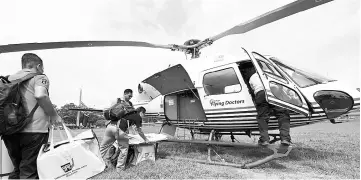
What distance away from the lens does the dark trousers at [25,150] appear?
233cm

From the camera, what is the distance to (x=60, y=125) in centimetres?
264

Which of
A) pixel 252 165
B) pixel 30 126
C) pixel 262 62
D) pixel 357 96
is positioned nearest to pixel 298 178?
pixel 252 165

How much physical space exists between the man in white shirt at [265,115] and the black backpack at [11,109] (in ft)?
12.6

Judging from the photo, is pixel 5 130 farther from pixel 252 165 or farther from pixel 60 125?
pixel 252 165

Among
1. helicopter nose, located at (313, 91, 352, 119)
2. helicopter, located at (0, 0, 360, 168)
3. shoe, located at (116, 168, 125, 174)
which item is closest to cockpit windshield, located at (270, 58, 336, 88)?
helicopter, located at (0, 0, 360, 168)

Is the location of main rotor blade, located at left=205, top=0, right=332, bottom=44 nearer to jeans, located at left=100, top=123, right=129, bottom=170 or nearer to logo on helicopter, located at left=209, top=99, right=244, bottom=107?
logo on helicopter, located at left=209, top=99, right=244, bottom=107

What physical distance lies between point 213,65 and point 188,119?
1829 mm

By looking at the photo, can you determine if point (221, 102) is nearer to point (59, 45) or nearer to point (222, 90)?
point (222, 90)

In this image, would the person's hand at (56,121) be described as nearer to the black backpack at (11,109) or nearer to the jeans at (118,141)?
the black backpack at (11,109)

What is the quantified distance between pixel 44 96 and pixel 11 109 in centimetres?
32

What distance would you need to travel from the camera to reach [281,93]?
419 centimetres

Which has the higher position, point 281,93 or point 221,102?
point 281,93

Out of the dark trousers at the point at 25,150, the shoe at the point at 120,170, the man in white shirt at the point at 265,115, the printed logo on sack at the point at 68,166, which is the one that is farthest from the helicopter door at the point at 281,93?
the dark trousers at the point at 25,150

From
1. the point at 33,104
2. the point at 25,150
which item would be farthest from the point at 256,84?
the point at 25,150
